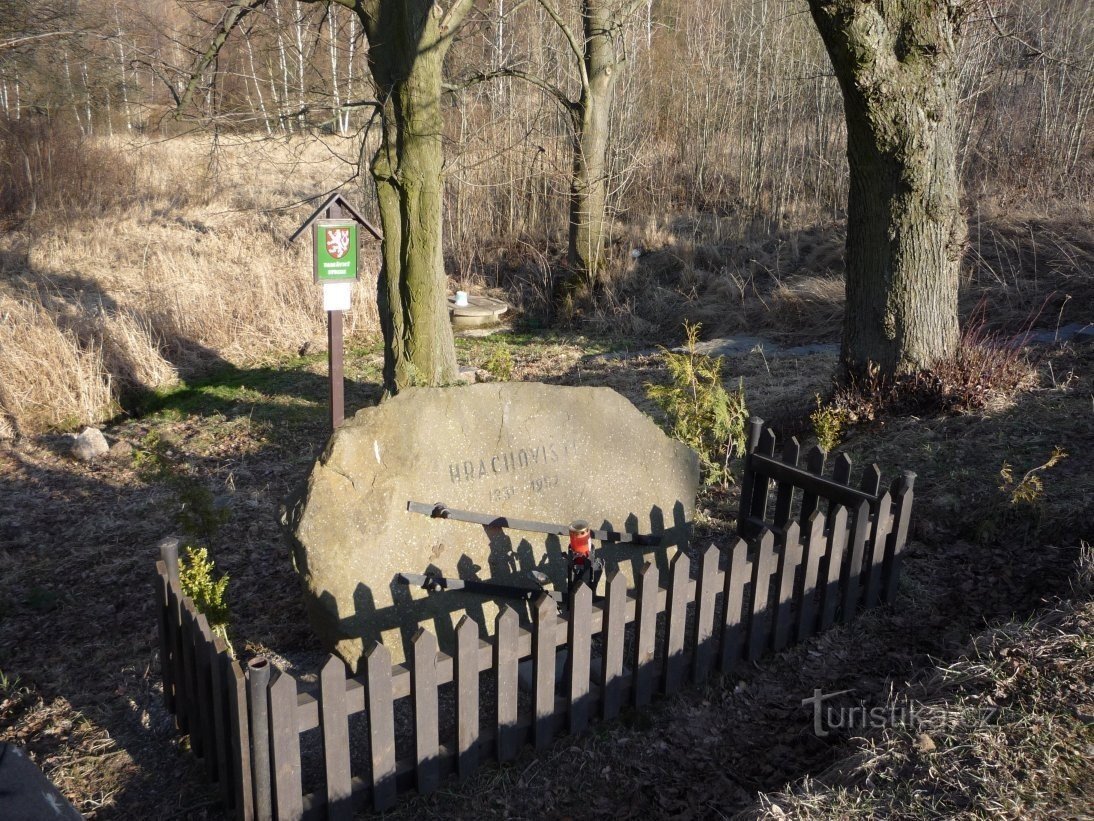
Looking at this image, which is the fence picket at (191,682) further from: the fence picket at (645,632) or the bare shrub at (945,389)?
the bare shrub at (945,389)

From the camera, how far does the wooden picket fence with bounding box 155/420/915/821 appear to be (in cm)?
271

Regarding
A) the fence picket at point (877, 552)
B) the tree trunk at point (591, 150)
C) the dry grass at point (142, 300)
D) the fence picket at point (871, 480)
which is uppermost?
the tree trunk at point (591, 150)

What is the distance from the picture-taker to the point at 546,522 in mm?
4066

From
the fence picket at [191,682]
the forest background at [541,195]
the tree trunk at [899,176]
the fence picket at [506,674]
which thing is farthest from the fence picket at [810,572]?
the forest background at [541,195]

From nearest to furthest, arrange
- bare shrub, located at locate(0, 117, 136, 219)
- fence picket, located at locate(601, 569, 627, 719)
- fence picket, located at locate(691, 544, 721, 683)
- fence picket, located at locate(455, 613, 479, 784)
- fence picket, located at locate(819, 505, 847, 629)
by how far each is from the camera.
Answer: fence picket, located at locate(455, 613, 479, 784), fence picket, located at locate(601, 569, 627, 719), fence picket, located at locate(691, 544, 721, 683), fence picket, located at locate(819, 505, 847, 629), bare shrub, located at locate(0, 117, 136, 219)

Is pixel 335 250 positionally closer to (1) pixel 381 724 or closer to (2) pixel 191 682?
(2) pixel 191 682

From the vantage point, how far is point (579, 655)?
3.25 m

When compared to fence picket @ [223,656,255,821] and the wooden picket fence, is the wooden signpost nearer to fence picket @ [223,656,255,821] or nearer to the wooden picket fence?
the wooden picket fence

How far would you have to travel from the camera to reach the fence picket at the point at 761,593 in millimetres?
3602

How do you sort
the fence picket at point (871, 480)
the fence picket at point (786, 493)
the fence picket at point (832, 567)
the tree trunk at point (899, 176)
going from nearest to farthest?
the fence picket at point (832, 567) < the fence picket at point (871, 480) < the fence picket at point (786, 493) < the tree trunk at point (899, 176)

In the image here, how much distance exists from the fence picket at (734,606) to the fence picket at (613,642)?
0.52 metres

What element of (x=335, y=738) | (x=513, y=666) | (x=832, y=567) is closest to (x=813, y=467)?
(x=832, y=567)

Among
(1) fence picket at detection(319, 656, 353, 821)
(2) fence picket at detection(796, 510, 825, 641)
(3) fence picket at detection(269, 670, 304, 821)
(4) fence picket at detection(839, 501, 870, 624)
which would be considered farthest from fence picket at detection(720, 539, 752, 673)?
(3) fence picket at detection(269, 670, 304, 821)

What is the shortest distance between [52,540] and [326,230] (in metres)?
2.66
